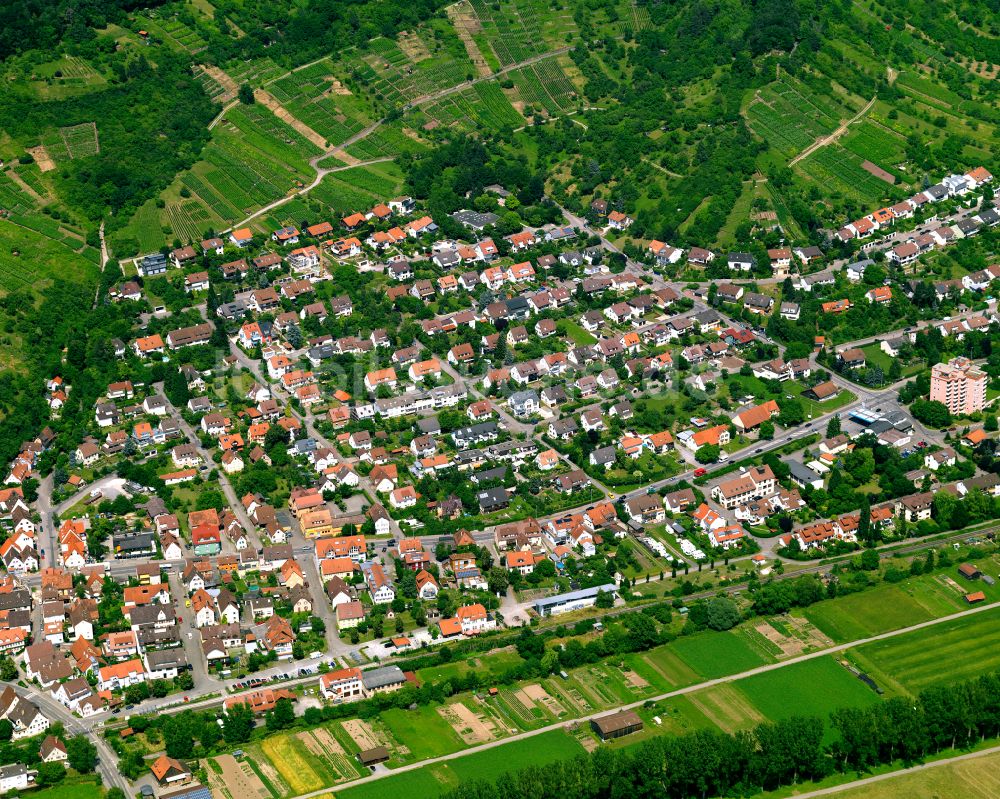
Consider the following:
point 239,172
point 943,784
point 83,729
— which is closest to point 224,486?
point 83,729

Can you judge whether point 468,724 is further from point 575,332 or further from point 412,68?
point 412,68

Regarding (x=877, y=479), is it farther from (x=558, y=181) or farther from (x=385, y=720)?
(x=558, y=181)

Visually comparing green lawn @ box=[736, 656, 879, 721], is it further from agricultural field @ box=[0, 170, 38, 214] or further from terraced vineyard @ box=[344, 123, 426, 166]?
agricultural field @ box=[0, 170, 38, 214]

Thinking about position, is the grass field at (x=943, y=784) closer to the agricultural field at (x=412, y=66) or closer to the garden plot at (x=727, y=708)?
the garden plot at (x=727, y=708)

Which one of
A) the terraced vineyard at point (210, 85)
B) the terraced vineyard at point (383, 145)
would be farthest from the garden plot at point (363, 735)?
the terraced vineyard at point (210, 85)

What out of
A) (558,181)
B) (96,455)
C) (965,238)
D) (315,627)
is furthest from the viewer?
(558,181)

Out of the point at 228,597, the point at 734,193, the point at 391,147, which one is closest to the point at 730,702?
the point at 228,597
